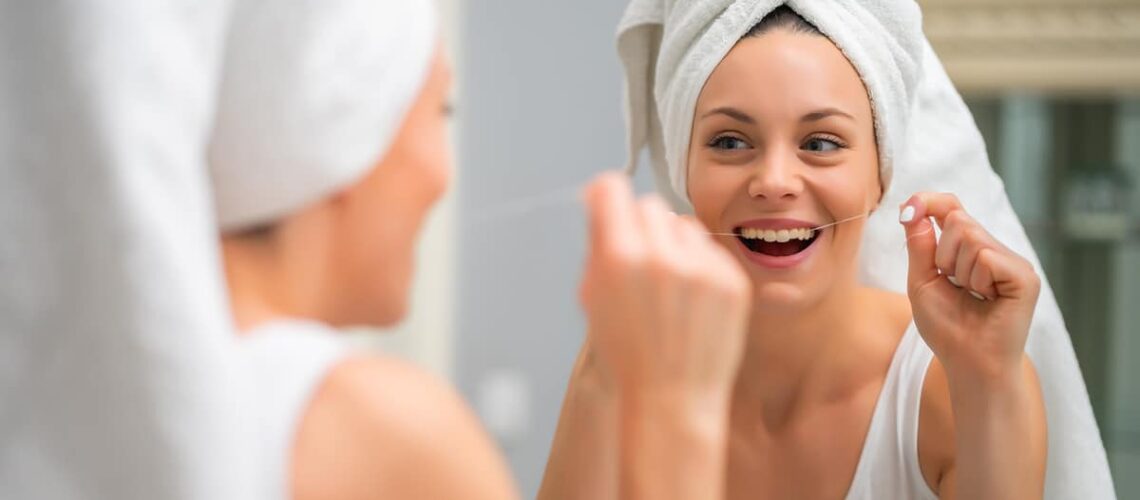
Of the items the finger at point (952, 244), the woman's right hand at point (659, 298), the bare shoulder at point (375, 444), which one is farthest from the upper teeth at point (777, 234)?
the bare shoulder at point (375, 444)

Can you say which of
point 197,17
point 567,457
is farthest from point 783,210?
point 197,17

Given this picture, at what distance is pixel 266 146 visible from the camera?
0.53m

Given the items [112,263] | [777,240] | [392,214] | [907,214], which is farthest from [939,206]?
[112,263]

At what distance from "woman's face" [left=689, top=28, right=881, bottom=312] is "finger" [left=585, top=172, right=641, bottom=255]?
31 cm

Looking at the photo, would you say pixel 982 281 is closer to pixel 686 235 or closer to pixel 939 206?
pixel 939 206

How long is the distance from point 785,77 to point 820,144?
6 centimetres

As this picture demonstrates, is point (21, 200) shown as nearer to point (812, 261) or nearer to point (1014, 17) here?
point (812, 261)

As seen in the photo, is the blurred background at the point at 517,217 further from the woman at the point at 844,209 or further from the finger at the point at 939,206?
the finger at the point at 939,206

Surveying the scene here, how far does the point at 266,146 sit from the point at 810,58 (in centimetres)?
52

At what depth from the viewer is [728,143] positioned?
0.94 m

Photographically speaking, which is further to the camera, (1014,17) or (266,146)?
(1014,17)

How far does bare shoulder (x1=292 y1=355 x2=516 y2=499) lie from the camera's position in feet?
1.74

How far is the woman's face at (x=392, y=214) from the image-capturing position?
1.87 feet

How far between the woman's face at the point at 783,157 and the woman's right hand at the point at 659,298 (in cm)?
30
